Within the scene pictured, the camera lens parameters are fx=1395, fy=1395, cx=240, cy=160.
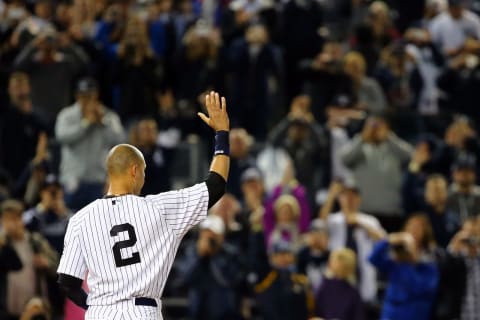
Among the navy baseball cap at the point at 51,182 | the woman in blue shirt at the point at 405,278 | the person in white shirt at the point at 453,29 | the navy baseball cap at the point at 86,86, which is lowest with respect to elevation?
the woman in blue shirt at the point at 405,278

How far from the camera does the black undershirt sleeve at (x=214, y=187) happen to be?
8070mm

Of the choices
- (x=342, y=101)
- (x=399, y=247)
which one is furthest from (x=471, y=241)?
(x=342, y=101)

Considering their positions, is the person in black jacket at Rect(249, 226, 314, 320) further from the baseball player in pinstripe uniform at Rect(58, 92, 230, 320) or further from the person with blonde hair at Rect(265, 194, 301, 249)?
the baseball player in pinstripe uniform at Rect(58, 92, 230, 320)

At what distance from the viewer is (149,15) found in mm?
18531

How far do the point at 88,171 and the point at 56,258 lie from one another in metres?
1.80

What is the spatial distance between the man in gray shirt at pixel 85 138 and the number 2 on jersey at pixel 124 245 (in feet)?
25.7

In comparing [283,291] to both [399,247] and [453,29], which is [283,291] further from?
[453,29]

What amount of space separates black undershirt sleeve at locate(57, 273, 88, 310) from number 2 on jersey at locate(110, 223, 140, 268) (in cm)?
32

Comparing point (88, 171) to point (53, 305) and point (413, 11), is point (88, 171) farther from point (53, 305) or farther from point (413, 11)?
point (413, 11)

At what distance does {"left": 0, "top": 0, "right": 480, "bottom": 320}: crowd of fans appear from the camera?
14141 mm

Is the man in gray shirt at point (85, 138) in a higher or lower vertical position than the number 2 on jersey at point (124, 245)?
higher

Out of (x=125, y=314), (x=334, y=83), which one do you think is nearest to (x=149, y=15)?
(x=334, y=83)

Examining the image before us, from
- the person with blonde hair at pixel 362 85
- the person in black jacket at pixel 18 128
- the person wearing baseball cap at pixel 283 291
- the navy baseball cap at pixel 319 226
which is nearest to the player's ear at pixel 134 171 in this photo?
the person wearing baseball cap at pixel 283 291

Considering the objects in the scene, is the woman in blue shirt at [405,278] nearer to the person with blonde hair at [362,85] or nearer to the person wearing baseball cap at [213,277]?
the person wearing baseball cap at [213,277]
